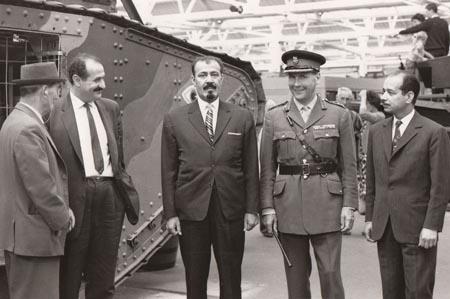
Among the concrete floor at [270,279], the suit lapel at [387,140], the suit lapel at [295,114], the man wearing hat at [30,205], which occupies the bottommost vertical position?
the concrete floor at [270,279]

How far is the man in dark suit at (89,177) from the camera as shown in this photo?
15.7ft

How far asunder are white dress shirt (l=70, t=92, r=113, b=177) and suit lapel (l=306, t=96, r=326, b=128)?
1.37 metres

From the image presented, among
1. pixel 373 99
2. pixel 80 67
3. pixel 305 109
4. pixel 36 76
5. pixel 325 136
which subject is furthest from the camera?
pixel 373 99

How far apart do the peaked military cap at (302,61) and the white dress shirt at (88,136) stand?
4.33ft

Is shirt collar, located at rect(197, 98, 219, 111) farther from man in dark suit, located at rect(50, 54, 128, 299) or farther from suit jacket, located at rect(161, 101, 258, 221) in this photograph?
man in dark suit, located at rect(50, 54, 128, 299)

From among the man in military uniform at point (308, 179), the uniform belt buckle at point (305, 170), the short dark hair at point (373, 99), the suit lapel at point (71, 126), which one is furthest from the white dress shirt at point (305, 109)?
the short dark hair at point (373, 99)

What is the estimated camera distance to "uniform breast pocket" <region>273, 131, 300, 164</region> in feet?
→ 16.4

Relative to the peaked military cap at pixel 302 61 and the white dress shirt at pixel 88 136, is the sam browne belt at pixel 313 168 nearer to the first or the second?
the peaked military cap at pixel 302 61

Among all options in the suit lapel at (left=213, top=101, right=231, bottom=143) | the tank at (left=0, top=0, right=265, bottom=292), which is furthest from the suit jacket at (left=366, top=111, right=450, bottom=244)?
the tank at (left=0, top=0, right=265, bottom=292)

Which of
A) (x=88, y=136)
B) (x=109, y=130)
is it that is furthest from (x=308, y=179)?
(x=88, y=136)

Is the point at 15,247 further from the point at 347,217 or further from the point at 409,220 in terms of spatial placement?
the point at 409,220

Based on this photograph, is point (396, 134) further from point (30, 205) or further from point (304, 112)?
point (30, 205)

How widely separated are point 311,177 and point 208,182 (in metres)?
0.69

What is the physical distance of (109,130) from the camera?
4.99m
